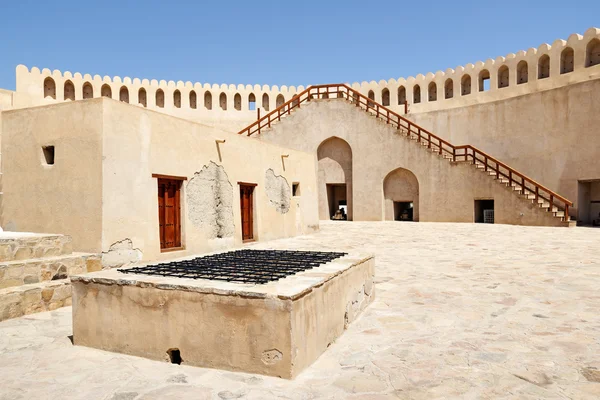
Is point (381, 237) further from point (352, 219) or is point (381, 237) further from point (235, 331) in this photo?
point (235, 331)

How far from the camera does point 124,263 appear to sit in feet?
26.7

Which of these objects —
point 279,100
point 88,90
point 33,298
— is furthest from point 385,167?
point 88,90

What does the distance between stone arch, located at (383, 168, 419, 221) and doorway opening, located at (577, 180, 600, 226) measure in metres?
6.73

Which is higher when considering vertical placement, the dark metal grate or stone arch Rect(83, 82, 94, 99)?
stone arch Rect(83, 82, 94, 99)

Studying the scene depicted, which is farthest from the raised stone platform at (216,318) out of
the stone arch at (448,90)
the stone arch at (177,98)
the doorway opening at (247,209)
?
the stone arch at (177,98)

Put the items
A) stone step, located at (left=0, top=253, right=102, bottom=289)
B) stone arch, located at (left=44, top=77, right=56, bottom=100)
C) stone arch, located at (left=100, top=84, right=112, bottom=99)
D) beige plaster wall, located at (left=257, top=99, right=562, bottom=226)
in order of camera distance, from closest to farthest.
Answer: stone step, located at (left=0, top=253, right=102, bottom=289) → beige plaster wall, located at (left=257, top=99, right=562, bottom=226) → stone arch, located at (left=44, top=77, right=56, bottom=100) → stone arch, located at (left=100, top=84, right=112, bottom=99)

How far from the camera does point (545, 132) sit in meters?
20.4

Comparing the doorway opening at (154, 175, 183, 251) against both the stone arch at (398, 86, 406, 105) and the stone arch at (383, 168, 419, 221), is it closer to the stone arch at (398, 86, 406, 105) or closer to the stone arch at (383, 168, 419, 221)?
the stone arch at (383, 168, 419, 221)

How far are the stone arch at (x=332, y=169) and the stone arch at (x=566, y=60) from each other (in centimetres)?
1246

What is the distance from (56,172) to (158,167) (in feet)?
5.86

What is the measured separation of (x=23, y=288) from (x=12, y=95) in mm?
23478

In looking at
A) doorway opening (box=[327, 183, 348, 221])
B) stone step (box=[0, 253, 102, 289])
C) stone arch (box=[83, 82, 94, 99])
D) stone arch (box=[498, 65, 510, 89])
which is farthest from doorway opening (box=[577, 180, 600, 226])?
stone arch (box=[83, 82, 94, 99])

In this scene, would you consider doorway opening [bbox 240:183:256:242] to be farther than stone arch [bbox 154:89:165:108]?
No

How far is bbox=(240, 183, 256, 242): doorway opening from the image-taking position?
12258mm
